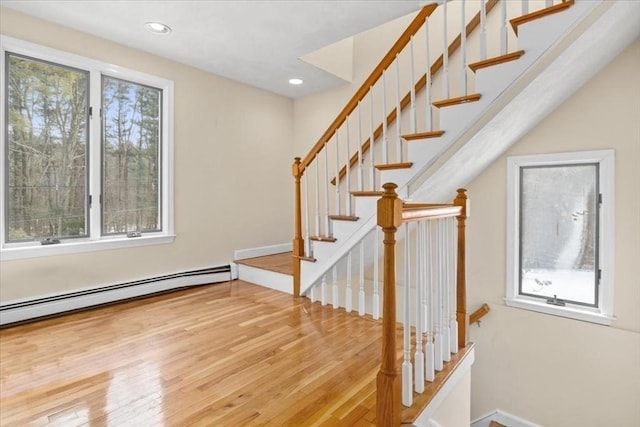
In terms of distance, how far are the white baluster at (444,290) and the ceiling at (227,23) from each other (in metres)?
1.82

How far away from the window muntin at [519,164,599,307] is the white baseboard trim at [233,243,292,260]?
290cm

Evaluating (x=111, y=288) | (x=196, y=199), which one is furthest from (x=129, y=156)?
(x=111, y=288)

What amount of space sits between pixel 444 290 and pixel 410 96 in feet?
5.89

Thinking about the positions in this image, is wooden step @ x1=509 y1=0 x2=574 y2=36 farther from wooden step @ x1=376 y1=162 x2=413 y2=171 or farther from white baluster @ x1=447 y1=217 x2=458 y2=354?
white baluster @ x1=447 y1=217 x2=458 y2=354

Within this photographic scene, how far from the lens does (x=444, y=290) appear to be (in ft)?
6.56

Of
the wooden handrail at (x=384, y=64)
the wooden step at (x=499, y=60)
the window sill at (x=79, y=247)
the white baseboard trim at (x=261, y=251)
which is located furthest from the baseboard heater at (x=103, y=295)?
the wooden step at (x=499, y=60)

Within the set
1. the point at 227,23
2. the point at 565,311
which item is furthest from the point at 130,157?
the point at 565,311

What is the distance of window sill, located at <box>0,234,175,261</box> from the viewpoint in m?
2.63

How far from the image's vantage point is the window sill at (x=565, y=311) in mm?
2943

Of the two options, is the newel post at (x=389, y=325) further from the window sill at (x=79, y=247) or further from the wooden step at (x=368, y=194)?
the window sill at (x=79, y=247)

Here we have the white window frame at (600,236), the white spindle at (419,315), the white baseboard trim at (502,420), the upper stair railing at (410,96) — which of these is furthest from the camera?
the white baseboard trim at (502,420)

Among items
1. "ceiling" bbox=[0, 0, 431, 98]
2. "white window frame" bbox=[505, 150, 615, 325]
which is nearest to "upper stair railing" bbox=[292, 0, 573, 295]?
"ceiling" bbox=[0, 0, 431, 98]

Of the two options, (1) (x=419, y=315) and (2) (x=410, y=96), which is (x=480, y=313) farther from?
(2) (x=410, y=96)

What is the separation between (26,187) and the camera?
107 inches
